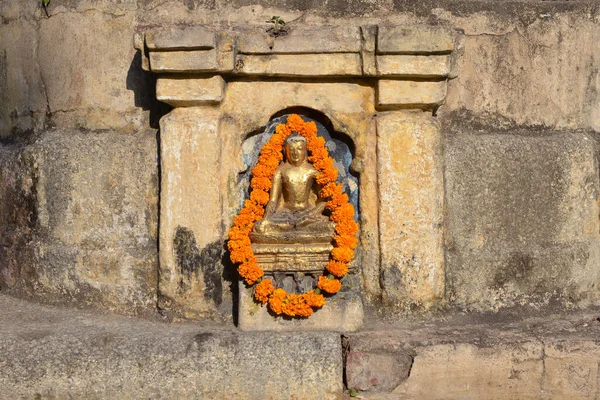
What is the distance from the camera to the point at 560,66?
6.47 meters

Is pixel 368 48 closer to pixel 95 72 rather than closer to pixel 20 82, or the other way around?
pixel 95 72

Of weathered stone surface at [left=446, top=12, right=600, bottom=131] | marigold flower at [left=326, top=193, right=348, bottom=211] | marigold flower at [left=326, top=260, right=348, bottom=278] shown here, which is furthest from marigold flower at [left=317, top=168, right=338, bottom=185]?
weathered stone surface at [left=446, top=12, right=600, bottom=131]

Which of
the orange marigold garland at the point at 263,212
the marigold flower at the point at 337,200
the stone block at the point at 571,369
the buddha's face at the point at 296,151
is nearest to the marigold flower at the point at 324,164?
the orange marigold garland at the point at 263,212

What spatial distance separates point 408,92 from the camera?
19.4ft

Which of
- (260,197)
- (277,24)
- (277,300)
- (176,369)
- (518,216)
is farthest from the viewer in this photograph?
(518,216)

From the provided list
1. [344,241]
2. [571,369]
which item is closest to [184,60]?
[344,241]

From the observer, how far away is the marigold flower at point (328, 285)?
228 inches

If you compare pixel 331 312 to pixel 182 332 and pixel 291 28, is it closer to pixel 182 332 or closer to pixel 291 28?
pixel 182 332

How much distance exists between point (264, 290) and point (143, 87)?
5.58 ft

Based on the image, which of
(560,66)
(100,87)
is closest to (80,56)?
(100,87)

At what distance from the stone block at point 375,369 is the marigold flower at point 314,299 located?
37cm

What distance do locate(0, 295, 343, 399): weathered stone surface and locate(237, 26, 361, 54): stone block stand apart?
1851 millimetres

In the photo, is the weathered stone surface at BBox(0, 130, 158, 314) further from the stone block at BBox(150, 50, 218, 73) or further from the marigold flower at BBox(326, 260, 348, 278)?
the marigold flower at BBox(326, 260, 348, 278)

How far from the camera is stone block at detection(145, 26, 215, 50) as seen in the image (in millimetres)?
5695
